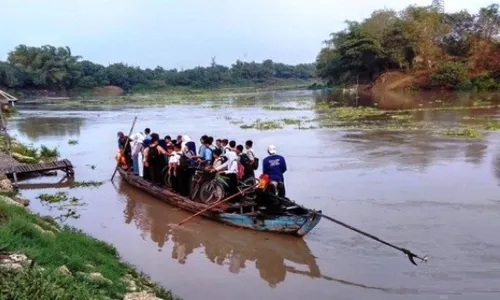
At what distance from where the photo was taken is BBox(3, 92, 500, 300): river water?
26.0 feet

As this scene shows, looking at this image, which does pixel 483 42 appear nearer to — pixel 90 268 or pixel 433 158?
pixel 433 158

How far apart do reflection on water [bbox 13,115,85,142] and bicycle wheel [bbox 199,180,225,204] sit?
18.8m

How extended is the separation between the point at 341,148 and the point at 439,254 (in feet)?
38.1

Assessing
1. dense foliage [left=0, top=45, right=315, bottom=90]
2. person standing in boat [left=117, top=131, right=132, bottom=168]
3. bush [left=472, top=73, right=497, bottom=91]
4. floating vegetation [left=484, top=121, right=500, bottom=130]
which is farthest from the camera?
dense foliage [left=0, top=45, right=315, bottom=90]

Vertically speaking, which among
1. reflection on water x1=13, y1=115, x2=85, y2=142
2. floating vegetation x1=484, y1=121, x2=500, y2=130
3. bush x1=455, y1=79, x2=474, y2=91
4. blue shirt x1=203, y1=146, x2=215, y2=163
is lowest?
reflection on water x1=13, y1=115, x2=85, y2=142

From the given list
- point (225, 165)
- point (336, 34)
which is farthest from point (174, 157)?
point (336, 34)

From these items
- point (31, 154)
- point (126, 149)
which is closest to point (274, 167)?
point (126, 149)

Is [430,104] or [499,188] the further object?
[430,104]

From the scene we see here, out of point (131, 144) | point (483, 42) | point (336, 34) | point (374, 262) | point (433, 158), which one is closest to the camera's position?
point (374, 262)

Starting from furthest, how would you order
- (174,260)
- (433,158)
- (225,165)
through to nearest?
(433,158) < (225,165) < (174,260)

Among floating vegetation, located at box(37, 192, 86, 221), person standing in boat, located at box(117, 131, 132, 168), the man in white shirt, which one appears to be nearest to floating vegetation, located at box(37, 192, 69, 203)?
floating vegetation, located at box(37, 192, 86, 221)

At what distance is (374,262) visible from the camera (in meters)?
8.62

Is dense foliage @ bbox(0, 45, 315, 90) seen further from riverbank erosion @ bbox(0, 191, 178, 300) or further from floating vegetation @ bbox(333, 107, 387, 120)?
riverbank erosion @ bbox(0, 191, 178, 300)

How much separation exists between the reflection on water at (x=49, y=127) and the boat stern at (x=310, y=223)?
69.5ft
